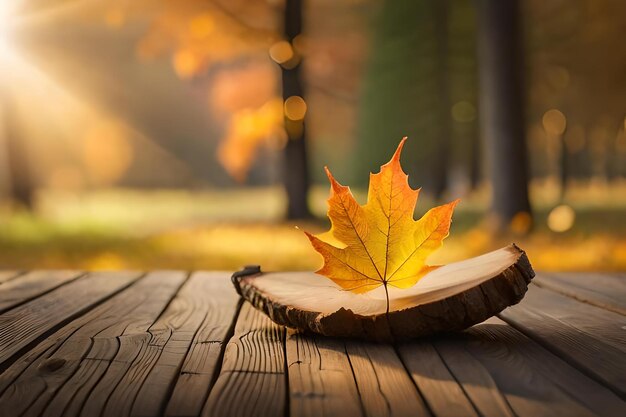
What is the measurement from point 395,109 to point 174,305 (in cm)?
1272

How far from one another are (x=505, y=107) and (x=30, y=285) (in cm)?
509

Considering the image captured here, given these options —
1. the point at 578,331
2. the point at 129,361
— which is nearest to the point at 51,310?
the point at 129,361

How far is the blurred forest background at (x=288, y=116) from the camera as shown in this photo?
652 cm

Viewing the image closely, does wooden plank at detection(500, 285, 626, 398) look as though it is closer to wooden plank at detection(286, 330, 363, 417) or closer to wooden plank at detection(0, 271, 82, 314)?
wooden plank at detection(286, 330, 363, 417)

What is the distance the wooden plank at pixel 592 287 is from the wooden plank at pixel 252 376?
3.69 feet

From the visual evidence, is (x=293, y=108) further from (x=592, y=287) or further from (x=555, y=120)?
(x=555, y=120)

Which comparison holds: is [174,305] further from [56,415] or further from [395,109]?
[395,109]

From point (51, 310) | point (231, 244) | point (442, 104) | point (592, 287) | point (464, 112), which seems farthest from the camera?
point (464, 112)

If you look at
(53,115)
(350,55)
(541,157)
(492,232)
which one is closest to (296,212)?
(492,232)

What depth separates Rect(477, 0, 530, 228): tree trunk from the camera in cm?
634

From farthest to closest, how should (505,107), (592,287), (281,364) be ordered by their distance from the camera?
(505,107), (592,287), (281,364)

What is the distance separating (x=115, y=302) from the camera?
2.21m

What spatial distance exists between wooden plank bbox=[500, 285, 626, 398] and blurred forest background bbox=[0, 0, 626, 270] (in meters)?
3.73

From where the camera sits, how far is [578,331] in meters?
1.76
